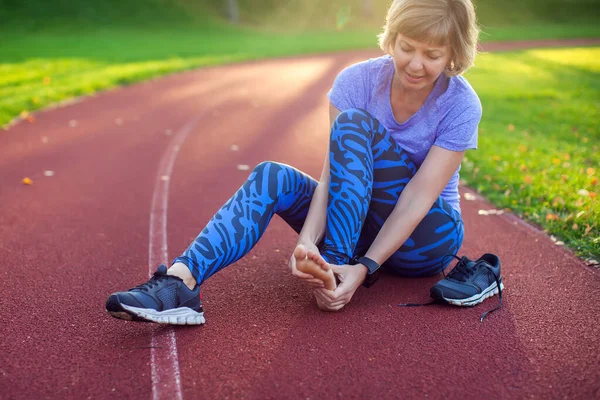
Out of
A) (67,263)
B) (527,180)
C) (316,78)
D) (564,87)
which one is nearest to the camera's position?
(67,263)

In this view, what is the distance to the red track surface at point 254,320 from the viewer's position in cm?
225

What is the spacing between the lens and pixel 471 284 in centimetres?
288

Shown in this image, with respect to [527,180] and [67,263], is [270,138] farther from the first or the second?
[67,263]

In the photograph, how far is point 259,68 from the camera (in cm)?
1361

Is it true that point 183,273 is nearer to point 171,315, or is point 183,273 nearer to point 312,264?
point 171,315

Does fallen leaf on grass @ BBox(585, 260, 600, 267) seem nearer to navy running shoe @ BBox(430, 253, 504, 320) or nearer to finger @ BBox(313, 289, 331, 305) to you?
navy running shoe @ BBox(430, 253, 504, 320)

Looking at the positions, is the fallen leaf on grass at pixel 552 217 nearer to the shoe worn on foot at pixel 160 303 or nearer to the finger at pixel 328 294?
the finger at pixel 328 294

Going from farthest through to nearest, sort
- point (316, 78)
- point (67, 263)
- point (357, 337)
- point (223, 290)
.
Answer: point (316, 78) < point (67, 263) < point (223, 290) < point (357, 337)

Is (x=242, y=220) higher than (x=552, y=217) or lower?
higher

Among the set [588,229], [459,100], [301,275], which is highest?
[459,100]

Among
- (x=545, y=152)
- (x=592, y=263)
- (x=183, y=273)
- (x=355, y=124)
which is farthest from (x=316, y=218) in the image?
(x=545, y=152)

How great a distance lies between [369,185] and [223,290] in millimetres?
1062

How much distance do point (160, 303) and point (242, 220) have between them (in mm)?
554

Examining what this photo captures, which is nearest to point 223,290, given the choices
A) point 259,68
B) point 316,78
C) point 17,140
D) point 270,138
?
point 270,138
